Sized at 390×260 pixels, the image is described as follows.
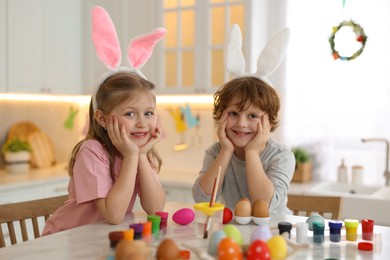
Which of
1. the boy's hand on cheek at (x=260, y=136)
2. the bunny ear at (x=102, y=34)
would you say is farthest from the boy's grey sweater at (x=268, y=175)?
the bunny ear at (x=102, y=34)

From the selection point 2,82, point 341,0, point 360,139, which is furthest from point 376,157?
point 2,82

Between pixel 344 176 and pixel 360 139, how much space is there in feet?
0.88

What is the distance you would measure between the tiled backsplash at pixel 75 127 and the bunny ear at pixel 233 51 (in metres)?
1.89

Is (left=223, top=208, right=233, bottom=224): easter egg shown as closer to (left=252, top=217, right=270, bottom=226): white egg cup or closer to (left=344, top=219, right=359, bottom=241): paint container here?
(left=252, top=217, right=270, bottom=226): white egg cup

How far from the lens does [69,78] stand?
380 centimetres

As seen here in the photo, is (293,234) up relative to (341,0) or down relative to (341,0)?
down

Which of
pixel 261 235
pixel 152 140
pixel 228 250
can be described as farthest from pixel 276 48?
pixel 228 250

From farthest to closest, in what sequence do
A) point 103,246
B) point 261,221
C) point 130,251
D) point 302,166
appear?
point 302,166 < point 261,221 < point 103,246 < point 130,251

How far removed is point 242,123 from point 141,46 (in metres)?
0.46

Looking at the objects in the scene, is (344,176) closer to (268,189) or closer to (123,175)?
(268,189)

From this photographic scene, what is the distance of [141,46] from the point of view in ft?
5.72

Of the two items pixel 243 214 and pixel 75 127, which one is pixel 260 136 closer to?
pixel 243 214

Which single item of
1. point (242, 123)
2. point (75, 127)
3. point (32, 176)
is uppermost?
point (242, 123)

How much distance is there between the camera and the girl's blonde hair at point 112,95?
161 centimetres
